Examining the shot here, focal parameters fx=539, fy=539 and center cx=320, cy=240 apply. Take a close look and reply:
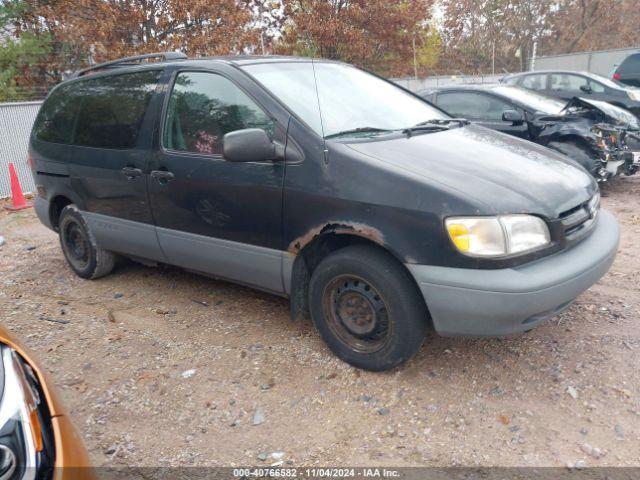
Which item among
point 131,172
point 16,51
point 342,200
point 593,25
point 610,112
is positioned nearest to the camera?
point 342,200

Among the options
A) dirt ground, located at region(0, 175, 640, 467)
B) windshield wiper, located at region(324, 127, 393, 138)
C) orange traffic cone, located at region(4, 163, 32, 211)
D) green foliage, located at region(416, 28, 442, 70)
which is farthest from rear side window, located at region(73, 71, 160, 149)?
green foliage, located at region(416, 28, 442, 70)

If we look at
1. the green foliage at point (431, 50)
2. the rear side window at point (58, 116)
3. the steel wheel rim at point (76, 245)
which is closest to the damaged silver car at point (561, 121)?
the rear side window at point (58, 116)

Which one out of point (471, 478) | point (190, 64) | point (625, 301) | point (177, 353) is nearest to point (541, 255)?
point (471, 478)

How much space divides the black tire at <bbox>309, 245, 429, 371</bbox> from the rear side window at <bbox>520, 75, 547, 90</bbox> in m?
10.8

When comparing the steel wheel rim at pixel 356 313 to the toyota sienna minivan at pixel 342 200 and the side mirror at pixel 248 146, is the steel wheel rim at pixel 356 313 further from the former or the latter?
the side mirror at pixel 248 146

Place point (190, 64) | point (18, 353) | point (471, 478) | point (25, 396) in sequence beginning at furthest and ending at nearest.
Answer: point (190, 64) → point (471, 478) → point (18, 353) → point (25, 396)

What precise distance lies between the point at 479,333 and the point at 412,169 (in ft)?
3.04

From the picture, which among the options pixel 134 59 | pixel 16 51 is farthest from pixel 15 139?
pixel 134 59

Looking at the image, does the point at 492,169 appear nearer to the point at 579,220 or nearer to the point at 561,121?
the point at 579,220

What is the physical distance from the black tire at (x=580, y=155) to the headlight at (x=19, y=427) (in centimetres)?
653

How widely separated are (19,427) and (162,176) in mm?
2426

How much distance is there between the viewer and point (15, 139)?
9.39 metres

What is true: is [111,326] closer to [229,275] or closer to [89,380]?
[89,380]

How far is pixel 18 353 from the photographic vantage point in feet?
6.60
